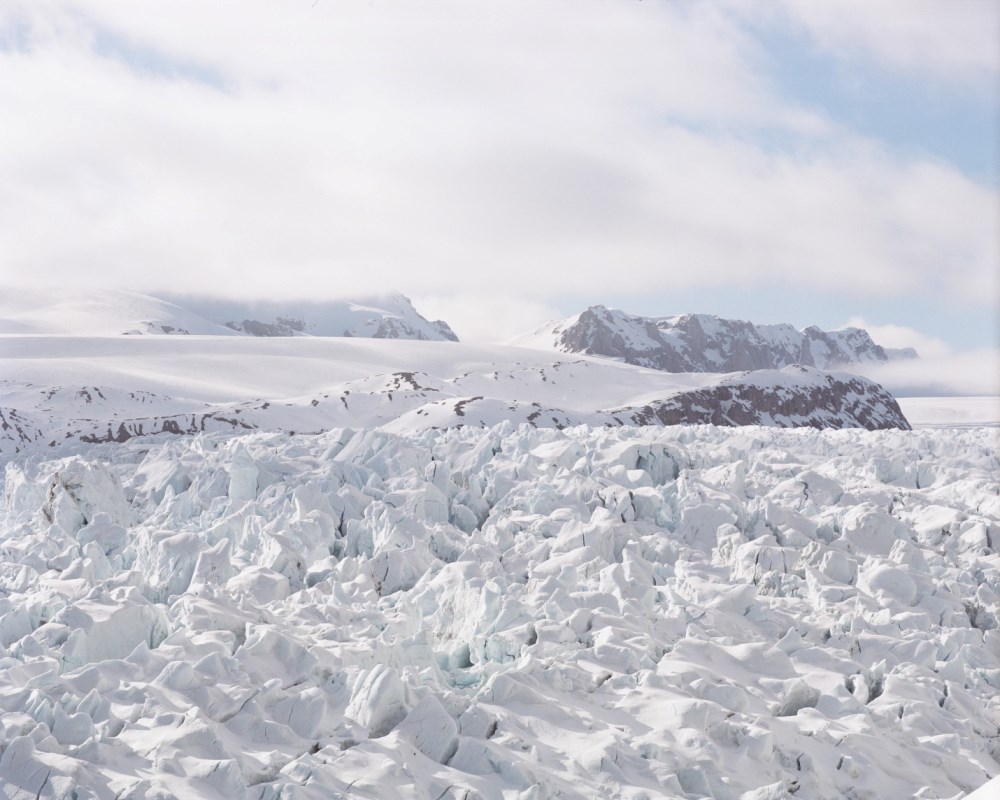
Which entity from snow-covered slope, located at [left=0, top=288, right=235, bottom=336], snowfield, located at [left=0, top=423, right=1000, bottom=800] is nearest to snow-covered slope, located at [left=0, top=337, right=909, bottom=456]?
snowfield, located at [left=0, top=423, right=1000, bottom=800]

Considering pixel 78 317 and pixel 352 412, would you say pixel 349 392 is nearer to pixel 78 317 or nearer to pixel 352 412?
pixel 352 412

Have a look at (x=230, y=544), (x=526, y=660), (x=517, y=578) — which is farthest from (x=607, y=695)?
(x=230, y=544)

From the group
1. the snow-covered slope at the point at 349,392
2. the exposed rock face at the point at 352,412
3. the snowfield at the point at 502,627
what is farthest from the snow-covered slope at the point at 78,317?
the snowfield at the point at 502,627

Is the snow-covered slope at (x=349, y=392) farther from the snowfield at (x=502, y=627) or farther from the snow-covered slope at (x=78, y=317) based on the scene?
the snow-covered slope at (x=78, y=317)

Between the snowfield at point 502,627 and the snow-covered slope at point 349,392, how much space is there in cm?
1692

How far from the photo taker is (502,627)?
34.0 ft

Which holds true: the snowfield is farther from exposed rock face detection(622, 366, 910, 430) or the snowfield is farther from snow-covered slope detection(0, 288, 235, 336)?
snow-covered slope detection(0, 288, 235, 336)

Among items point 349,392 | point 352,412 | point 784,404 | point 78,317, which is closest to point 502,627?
point 352,412

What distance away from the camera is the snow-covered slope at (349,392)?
47750 mm

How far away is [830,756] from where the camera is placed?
807cm

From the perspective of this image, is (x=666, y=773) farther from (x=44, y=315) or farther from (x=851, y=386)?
(x=44, y=315)

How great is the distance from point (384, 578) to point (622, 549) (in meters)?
3.86

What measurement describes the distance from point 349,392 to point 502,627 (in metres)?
53.9

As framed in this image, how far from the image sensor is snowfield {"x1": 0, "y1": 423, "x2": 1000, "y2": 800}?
7.52 m
